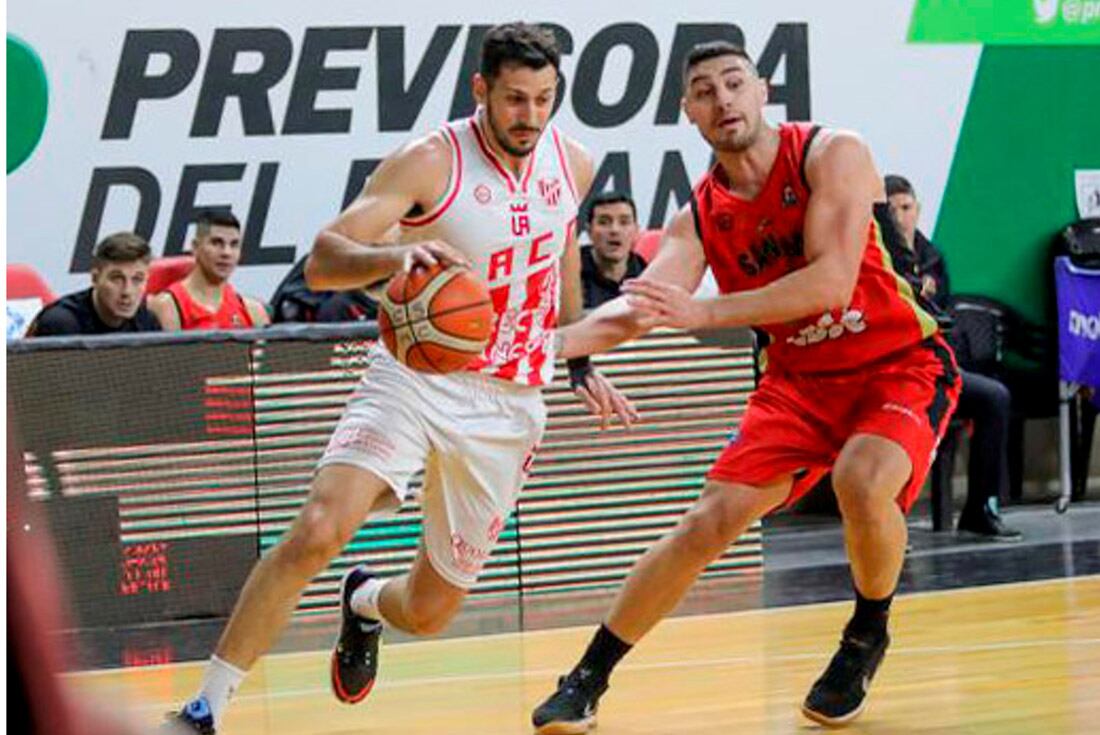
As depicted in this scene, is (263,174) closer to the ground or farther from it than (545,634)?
farther from it

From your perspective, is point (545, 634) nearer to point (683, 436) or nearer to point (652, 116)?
point (683, 436)

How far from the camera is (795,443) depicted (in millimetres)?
6000

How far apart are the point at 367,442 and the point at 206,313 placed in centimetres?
421

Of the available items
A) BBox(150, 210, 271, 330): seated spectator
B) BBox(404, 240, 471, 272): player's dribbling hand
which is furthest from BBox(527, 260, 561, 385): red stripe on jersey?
BBox(150, 210, 271, 330): seated spectator

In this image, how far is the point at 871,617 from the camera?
6195 mm

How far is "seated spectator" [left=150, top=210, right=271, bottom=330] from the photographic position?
961 centimetres

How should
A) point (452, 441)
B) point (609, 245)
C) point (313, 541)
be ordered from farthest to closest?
point (609, 245)
point (452, 441)
point (313, 541)

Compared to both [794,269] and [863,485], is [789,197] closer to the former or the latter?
[794,269]

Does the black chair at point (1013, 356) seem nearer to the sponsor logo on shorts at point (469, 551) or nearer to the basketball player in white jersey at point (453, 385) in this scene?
the basketball player in white jersey at point (453, 385)

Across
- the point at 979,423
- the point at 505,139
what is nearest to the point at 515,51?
the point at 505,139

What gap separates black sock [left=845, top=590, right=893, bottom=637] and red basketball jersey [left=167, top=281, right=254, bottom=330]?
4032 millimetres

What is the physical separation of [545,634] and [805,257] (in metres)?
2.69

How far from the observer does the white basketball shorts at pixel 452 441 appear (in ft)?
18.5

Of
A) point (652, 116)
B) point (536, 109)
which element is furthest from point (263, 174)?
point (536, 109)
